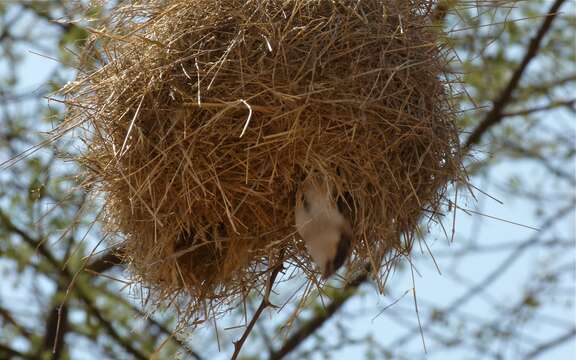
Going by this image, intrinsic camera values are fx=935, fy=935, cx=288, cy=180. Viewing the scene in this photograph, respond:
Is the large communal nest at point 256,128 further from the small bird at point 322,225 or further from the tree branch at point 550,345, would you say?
the tree branch at point 550,345

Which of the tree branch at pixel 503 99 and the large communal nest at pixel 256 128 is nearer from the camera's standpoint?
the large communal nest at pixel 256 128

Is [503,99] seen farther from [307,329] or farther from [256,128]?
[256,128]

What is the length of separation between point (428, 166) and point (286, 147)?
16.0 inches

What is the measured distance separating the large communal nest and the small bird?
4cm

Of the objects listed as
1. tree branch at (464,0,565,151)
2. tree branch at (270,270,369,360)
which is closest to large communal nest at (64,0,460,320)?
tree branch at (270,270,369,360)

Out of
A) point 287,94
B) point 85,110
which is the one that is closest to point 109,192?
point 85,110

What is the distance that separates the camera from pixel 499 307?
480 centimetres

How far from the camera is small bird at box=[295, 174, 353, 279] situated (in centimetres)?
233

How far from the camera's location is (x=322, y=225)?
7.64 ft

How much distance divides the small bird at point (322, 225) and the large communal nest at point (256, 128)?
0.13ft

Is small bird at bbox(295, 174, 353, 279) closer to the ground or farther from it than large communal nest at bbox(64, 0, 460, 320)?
closer to the ground

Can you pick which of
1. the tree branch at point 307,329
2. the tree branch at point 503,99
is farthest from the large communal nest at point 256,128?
the tree branch at point 503,99

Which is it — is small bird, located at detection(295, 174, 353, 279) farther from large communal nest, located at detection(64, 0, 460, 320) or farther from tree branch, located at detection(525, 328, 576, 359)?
tree branch, located at detection(525, 328, 576, 359)

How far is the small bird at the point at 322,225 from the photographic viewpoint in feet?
7.64
